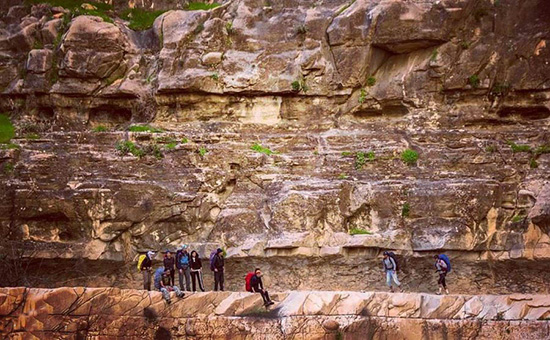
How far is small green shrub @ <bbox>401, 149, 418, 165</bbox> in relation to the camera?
1092 inches

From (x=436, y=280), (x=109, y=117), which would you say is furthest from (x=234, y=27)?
(x=436, y=280)

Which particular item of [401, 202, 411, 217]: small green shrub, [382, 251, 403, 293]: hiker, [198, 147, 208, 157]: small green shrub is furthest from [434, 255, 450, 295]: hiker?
[198, 147, 208, 157]: small green shrub

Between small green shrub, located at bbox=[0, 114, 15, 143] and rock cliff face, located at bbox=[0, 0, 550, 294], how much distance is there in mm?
594

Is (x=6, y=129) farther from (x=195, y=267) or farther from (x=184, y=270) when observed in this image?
(x=195, y=267)

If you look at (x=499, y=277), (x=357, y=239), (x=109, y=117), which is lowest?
(x=499, y=277)

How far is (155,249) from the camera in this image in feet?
85.7

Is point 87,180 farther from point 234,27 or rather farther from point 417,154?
point 417,154

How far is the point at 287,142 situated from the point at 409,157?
439cm

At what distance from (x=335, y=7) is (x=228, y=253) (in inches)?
448

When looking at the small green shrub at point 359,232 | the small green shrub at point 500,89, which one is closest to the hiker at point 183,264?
the small green shrub at point 359,232

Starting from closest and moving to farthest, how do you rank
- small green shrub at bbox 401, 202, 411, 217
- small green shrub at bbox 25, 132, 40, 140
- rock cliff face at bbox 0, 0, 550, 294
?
rock cliff face at bbox 0, 0, 550, 294 → small green shrub at bbox 401, 202, 411, 217 → small green shrub at bbox 25, 132, 40, 140

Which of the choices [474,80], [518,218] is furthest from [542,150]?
[474,80]

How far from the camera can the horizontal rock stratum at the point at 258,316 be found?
2089 centimetres

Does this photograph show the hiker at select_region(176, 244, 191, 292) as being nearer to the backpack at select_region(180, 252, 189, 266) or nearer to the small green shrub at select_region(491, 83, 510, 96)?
the backpack at select_region(180, 252, 189, 266)
